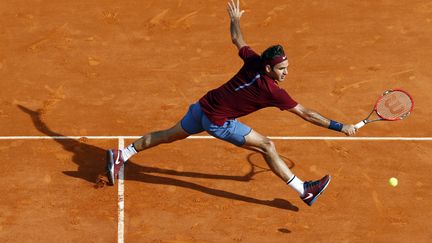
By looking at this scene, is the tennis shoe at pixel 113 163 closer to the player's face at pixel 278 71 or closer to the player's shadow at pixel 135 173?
the player's shadow at pixel 135 173

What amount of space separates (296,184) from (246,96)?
4.87 feet

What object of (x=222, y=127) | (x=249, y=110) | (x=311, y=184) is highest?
(x=249, y=110)

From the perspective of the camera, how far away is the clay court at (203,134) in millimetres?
11438

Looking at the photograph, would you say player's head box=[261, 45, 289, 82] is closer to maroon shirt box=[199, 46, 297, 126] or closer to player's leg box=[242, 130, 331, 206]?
maroon shirt box=[199, 46, 297, 126]

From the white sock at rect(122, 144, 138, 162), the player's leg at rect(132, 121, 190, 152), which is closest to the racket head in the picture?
the player's leg at rect(132, 121, 190, 152)

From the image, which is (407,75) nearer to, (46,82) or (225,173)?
(225,173)

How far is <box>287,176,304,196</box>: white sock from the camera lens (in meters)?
11.4

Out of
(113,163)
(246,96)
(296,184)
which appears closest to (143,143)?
(113,163)

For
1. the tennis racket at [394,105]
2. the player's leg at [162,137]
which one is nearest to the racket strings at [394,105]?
the tennis racket at [394,105]

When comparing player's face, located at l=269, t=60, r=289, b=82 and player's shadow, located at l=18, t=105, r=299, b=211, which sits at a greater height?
player's face, located at l=269, t=60, r=289, b=82

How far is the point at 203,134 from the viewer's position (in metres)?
13.3

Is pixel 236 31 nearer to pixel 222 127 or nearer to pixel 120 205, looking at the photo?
pixel 222 127

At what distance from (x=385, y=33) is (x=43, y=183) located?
7.85 m

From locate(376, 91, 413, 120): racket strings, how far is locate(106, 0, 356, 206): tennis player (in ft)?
4.22
